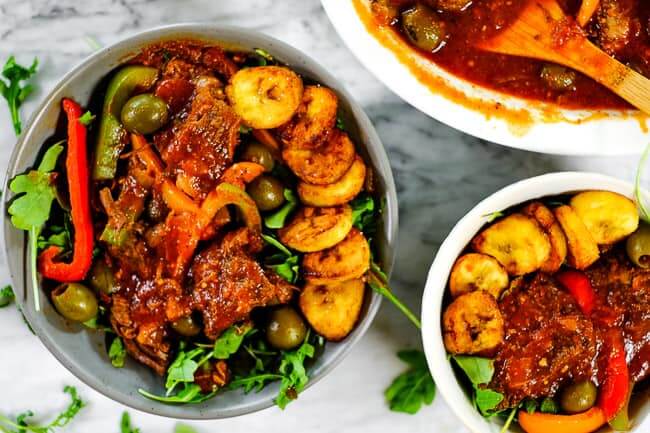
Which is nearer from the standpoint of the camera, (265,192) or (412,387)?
(265,192)

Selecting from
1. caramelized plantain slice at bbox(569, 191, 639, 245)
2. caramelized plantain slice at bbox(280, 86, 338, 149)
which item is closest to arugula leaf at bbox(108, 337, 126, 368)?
caramelized plantain slice at bbox(280, 86, 338, 149)

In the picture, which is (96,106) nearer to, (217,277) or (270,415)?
(217,277)

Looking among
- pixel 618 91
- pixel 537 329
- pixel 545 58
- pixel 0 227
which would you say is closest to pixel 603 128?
pixel 618 91

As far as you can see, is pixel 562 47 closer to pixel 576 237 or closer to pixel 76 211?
pixel 576 237

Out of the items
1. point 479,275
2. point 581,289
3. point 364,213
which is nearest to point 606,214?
point 581,289

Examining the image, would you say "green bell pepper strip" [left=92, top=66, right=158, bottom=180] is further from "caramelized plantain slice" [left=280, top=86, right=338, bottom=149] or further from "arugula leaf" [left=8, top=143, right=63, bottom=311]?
"caramelized plantain slice" [left=280, top=86, right=338, bottom=149]
